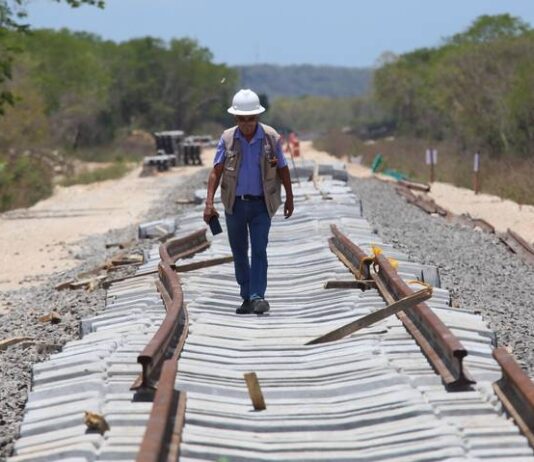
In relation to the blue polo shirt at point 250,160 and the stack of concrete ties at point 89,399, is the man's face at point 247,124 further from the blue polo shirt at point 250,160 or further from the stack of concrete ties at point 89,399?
the stack of concrete ties at point 89,399

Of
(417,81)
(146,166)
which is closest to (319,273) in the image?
(146,166)

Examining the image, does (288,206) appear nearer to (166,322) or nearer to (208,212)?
(208,212)

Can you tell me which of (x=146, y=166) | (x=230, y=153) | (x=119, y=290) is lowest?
(x=146, y=166)

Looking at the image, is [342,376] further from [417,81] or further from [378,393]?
[417,81]

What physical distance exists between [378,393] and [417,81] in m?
96.8

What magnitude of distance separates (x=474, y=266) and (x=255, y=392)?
9.60 metres

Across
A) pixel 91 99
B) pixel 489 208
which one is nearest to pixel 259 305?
pixel 489 208

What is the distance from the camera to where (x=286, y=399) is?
7301 millimetres

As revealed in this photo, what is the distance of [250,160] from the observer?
10141 mm

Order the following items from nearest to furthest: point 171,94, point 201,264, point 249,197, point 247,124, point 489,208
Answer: point 247,124
point 249,197
point 201,264
point 489,208
point 171,94

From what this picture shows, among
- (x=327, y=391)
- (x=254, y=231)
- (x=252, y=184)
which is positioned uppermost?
(x=252, y=184)

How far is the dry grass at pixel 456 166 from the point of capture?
33.6 meters

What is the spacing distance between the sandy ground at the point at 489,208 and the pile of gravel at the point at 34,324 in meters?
8.96

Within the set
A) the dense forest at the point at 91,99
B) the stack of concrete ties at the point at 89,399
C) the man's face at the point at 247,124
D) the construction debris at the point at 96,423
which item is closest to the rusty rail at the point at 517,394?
the stack of concrete ties at the point at 89,399
